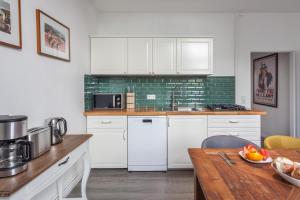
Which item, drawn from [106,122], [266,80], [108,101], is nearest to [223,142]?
[106,122]

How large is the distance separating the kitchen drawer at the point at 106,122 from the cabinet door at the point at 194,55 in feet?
3.99

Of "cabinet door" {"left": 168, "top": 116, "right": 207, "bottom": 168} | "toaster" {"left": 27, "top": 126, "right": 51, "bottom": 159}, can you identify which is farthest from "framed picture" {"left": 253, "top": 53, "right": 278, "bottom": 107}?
"toaster" {"left": 27, "top": 126, "right": 51, "bottom": 159}

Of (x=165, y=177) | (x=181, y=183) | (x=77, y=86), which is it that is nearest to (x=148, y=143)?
(x=165, y=177)

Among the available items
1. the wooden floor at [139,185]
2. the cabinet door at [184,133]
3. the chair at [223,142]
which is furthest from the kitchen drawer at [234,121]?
the chair at [223,142]

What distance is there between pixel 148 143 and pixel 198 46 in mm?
1713

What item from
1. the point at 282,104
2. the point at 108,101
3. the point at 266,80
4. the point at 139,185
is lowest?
the point at 139,185

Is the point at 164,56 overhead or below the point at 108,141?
overhead

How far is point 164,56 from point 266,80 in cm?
324

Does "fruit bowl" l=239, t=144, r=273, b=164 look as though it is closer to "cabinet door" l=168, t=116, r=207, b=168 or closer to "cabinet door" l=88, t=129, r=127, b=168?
"cabinet door" l=168, t=116, r=207, b=168

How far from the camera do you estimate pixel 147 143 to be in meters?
2.94

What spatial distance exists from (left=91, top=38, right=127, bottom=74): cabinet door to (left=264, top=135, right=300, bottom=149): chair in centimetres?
220

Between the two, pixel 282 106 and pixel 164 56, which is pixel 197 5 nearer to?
pixel 164 56

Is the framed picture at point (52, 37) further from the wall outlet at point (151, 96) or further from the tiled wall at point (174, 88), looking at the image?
the wall outlet at point (151, 96)

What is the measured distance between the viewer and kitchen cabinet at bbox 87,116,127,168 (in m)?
2.96
